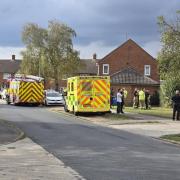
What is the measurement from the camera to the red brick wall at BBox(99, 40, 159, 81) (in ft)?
267

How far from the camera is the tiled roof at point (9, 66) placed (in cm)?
12718

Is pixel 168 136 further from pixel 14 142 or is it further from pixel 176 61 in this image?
pixel 176 61

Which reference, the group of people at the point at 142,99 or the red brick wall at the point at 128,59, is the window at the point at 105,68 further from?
the group of people at the point at 142,99

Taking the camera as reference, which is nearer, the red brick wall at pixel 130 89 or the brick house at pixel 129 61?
the red brick wall at pixel 130 89

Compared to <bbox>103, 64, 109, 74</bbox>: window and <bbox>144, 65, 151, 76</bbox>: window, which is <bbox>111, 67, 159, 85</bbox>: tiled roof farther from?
<bbox>144, 65, 151, 76</bbox>: window

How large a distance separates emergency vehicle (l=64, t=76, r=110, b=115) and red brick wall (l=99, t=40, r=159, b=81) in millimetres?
47577

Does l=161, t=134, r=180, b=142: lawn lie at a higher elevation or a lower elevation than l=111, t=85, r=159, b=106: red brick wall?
lower

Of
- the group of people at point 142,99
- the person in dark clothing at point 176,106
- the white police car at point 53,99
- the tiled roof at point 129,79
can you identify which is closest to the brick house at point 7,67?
the tiled roof at point 129,79

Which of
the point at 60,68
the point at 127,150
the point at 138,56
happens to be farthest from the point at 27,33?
the point at 127,150

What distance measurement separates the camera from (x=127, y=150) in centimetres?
1550

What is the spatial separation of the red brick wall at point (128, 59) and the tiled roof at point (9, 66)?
4892 cm

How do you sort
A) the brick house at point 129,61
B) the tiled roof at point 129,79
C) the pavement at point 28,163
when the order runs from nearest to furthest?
1. the pavement at point 28,163
2. the tiled roof at point 129,79
3. the brick house at point 129,61

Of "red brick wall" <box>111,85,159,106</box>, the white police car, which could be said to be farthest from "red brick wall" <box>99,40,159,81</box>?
the white police car

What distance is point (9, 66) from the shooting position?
129 metres
